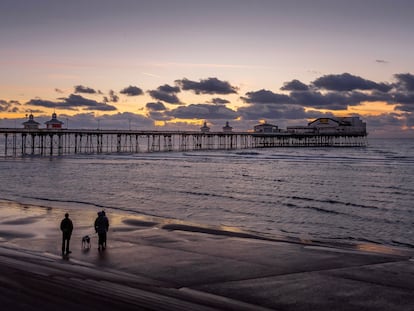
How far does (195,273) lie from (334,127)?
126948mm

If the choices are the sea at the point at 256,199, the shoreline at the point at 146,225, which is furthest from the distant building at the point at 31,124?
the shoreline at the point at 146,225

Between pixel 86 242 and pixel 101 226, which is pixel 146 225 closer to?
pixel 86 242

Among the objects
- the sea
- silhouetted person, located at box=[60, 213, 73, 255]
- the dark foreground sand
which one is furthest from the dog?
the sea

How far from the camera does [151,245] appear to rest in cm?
1491

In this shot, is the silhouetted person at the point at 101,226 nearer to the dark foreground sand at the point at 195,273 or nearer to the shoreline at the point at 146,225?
the dark foreground sand at the point at 195,273

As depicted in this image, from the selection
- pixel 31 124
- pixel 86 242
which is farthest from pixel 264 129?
pixel 86 242

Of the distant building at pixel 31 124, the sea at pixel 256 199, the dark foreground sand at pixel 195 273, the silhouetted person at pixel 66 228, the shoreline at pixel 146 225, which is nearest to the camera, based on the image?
the dark foreground sand at pixel 195 273

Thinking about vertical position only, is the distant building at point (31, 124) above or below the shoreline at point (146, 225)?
above

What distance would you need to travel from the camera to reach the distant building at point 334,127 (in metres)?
132

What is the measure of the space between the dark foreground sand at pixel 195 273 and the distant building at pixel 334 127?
117 metres

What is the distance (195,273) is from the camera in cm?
1140

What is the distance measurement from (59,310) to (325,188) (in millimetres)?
27431

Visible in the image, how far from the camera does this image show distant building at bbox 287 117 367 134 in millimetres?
131625

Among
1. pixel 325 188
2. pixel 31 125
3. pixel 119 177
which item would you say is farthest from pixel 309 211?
pixel 31 125
